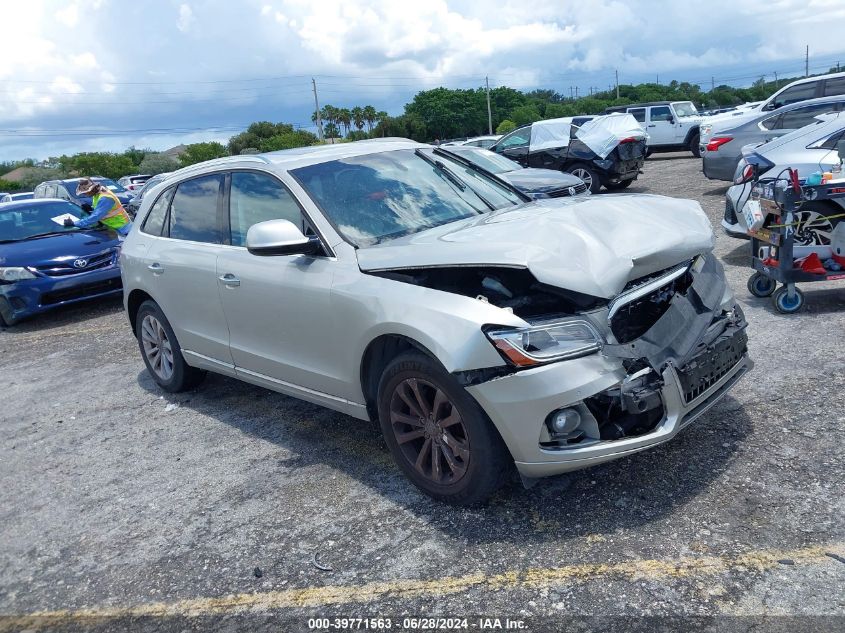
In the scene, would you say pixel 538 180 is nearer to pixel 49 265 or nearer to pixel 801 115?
pixel 801 115

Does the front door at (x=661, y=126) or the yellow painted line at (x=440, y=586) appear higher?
the front door at (x=661, y=126)

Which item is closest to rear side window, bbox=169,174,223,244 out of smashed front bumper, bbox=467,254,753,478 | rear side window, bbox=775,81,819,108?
smashed front bumper, bbox=467,254,753,478

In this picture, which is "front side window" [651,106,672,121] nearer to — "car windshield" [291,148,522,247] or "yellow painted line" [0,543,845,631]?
"car windshield" [291,148,522,247]

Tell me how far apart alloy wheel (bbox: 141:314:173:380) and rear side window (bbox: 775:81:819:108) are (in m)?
14.4

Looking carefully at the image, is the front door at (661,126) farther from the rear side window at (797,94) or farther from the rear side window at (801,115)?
the rear side window at (801,115)

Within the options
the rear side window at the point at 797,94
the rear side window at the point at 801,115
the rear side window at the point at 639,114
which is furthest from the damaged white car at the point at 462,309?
the rear side window at the point at 639,114

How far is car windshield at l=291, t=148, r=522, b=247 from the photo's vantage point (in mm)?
4117

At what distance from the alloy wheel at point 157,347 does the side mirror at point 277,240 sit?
2.17 meters

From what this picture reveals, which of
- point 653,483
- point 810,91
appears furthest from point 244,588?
point 810,91

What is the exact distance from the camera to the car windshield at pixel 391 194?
13.5ft

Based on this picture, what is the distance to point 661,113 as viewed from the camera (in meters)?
23.9

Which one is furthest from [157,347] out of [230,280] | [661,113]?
[661,113]

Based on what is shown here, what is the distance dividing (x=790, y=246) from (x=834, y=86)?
442 inches

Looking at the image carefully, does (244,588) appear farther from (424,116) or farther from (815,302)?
(424,116)
